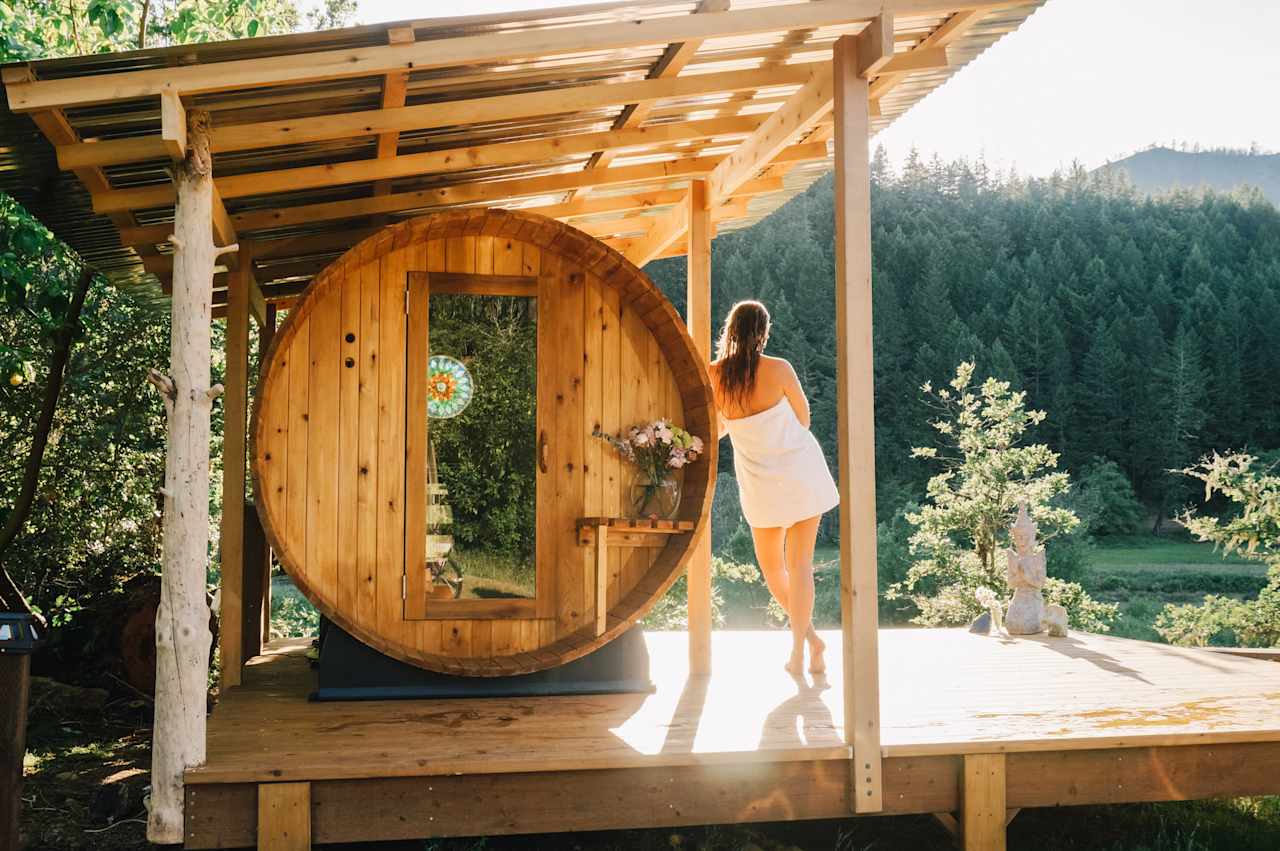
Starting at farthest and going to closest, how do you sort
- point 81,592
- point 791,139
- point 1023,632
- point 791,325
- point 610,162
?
point 791,325, point 81,592, point 1023,632, point 610,162, point 791,139

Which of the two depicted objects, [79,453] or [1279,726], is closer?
[1279,726]

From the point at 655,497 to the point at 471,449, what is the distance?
0.93m

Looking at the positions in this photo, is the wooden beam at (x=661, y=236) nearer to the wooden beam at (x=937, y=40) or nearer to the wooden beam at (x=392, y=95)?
the wooden beam at (x=937, y=40)

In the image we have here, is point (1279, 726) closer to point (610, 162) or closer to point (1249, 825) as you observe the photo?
point (1249, 825)

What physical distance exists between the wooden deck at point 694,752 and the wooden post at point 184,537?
3.7 inches

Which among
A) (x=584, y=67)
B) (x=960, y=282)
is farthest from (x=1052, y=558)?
(x=584, y=67)

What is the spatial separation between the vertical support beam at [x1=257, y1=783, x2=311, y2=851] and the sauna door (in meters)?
1.54

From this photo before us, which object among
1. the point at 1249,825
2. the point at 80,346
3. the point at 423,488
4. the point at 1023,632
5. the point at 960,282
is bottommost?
the point at 1249,825

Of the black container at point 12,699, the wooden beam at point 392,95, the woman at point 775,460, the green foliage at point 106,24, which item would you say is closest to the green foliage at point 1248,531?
the woman at point 775,460

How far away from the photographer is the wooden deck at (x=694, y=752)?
4.07 meters

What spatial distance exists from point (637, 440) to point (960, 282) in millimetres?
20779

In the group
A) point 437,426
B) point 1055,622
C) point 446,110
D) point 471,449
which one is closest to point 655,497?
point 471,449

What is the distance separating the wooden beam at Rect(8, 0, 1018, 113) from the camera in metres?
3.80

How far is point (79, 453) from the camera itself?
8.86 meters
